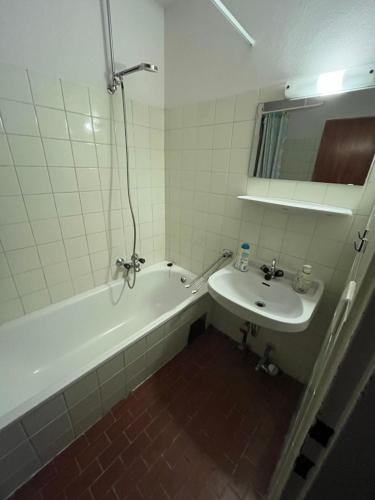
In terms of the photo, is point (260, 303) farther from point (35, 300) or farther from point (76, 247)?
point (35, 300)

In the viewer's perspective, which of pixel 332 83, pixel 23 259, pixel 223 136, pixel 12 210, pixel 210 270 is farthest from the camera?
pixel 210 270

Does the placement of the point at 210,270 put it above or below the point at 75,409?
above

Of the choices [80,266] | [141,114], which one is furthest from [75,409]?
[141,114]

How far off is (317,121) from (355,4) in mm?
422

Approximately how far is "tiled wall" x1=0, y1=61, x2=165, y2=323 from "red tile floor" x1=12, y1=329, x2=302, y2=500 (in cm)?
91

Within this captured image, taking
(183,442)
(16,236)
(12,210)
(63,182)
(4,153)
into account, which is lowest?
(183,442)

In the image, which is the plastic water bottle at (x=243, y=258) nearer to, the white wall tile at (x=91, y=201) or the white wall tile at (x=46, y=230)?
the white wall tile at (x=91, y=201)

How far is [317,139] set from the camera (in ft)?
3.46

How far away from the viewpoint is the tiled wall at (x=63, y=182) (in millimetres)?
1104

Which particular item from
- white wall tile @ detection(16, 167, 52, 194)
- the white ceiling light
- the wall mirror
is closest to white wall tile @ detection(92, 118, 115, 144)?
white wall tile @ detection(16, 167, 52, 194)

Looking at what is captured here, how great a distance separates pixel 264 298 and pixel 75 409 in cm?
124

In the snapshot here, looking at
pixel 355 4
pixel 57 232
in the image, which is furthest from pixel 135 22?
pixel 57 232

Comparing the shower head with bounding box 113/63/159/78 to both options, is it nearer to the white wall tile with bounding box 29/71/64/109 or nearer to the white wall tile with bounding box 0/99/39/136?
the white wall tile with bounding box 29/71/64/109

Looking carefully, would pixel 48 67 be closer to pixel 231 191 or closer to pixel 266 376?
pixel 231 191
